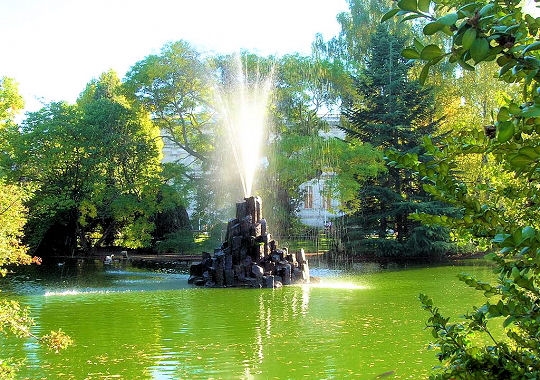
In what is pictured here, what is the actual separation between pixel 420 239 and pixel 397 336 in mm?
16089

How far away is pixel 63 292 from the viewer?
15.4m

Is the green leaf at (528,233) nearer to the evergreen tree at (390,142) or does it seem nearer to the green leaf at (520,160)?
the green leaf at (520,160)

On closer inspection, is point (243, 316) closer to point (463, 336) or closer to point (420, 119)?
point (463, 336)

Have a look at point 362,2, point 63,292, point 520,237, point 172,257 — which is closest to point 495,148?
point 520,237

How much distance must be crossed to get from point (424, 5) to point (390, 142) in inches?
1041

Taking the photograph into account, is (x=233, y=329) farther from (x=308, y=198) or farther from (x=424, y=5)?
(x=308, y=198)

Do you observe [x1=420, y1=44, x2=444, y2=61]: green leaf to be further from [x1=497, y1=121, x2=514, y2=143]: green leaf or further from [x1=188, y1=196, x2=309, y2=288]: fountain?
[x1=188, y1=196, x2=309, y2=288]: fountain

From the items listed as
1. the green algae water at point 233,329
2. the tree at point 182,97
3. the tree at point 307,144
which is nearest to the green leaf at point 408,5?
the green algae water at point 233,329

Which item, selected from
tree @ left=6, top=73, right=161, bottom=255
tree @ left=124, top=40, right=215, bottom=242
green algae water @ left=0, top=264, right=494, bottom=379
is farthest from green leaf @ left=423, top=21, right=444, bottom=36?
tree @ left=6, top=73, right=161, bottom=255

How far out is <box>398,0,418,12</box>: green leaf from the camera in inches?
39.0

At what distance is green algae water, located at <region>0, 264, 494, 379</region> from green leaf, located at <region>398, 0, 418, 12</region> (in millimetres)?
6509

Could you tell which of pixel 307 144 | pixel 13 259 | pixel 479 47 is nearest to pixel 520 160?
pixel 479 47

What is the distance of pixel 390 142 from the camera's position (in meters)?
26.8

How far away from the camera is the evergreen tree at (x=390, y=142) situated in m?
25.2
